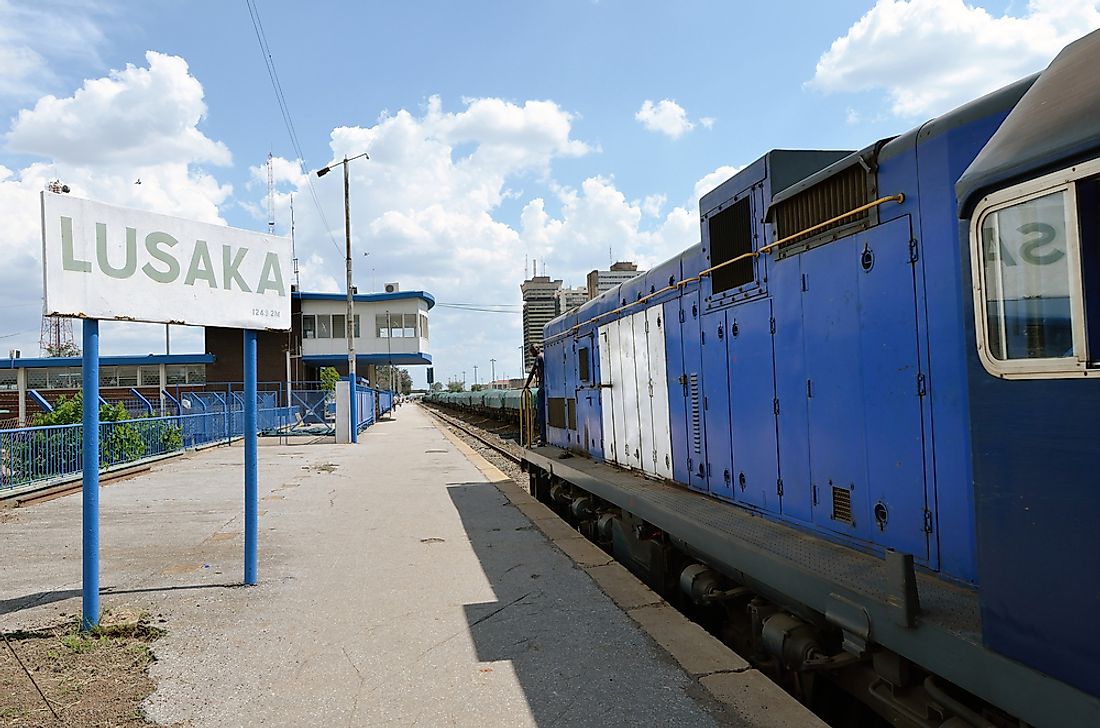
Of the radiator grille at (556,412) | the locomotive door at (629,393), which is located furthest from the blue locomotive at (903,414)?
the radiator grille at (556,412)

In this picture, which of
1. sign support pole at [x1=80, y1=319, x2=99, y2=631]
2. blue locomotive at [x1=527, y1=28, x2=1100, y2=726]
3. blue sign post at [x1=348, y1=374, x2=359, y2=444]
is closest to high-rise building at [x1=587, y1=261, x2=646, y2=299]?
blue locomotive at [x1=527, y1=28, x2=1100, y2=726]

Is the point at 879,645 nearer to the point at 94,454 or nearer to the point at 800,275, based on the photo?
the point at 800,275

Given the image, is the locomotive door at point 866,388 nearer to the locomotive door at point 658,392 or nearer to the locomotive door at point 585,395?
the locomotive door at point 658,392

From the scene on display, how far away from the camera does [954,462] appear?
3.53 meters

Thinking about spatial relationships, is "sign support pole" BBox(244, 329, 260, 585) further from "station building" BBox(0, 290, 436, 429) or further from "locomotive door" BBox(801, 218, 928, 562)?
"station building" BBox(0, 290, 436, 429)

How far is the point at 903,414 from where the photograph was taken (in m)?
3.87

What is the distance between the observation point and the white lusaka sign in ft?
17.9

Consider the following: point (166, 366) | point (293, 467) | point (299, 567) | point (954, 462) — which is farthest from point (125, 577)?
point (166, 366)

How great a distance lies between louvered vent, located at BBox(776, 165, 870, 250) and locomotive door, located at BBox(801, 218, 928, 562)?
0.17 meters

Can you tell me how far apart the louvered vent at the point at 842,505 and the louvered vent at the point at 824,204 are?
159 centimetres

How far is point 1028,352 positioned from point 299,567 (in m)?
6.94

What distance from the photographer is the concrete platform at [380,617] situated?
414 cm

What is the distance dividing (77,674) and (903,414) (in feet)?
17.0

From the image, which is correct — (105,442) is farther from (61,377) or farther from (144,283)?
(61,377)
